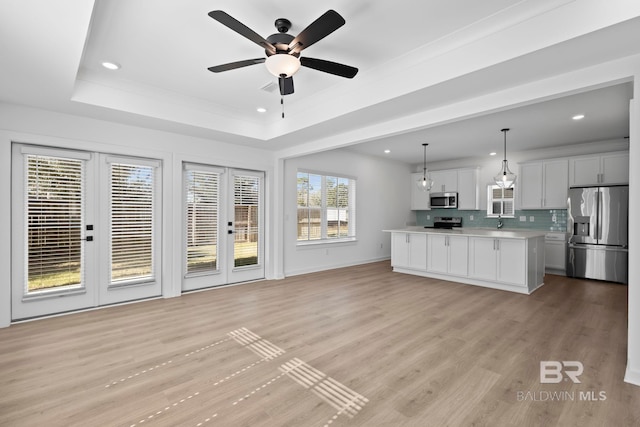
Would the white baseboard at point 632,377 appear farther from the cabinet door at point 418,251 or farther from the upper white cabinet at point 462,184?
the upper white cabinet at point 462,184

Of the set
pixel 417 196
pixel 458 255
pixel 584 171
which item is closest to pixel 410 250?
pixel 458 255

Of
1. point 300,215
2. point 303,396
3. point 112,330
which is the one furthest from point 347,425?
point 300,215

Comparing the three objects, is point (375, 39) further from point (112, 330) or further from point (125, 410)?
point (112, 330)

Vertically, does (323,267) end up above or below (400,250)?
below

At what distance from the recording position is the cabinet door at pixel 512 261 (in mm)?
4719

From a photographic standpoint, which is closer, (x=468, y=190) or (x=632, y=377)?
(x=632, y=377)

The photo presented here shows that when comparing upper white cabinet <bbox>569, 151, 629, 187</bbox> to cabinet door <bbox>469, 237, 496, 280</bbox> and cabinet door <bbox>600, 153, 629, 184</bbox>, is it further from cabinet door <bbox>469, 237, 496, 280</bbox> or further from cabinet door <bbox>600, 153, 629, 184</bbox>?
cabinet door <bbox>469, 237, 496, 280</bbox>

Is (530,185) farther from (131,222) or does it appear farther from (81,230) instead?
(81,230)

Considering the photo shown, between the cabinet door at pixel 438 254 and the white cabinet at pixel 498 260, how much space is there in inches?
18.8

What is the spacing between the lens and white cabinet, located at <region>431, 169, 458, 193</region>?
7902 mm

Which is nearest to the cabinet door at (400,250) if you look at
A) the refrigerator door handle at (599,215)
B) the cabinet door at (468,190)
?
Result: the cabinet door at (468,190)

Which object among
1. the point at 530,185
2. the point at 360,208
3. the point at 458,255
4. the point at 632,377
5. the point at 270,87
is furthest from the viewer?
the point at 360,208

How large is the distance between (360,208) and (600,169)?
479 cm

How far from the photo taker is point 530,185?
6660 mm
